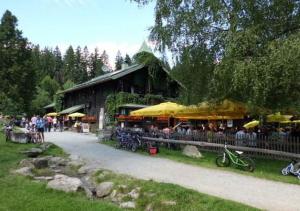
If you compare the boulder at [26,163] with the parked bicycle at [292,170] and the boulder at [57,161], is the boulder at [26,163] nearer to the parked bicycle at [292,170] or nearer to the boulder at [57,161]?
the boulder at [57,161]

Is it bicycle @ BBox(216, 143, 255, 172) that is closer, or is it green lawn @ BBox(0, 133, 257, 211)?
green lawn @ BBox(0, 133, 257, 211)

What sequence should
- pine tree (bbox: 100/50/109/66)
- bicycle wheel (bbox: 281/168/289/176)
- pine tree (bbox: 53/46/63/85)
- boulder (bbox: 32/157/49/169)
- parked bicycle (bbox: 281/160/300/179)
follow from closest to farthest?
parked bicycle (bbox: 281/160/300/179)
bicycle wheel (bbox: 281/168/289/176)
boulder (bbox: 32/157/49/169)
pine tree (bbox: 53/46/63/85)
pine tree (bbox: 100/50/109/66)

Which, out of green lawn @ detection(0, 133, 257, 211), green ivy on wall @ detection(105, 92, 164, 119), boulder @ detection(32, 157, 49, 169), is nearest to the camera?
green lawn @ detection(0, 133, 257, 211)

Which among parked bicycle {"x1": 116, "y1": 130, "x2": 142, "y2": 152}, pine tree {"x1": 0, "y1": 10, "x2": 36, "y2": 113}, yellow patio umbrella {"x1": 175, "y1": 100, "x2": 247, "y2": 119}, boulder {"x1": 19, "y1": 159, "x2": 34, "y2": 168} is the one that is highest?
pine tree {"x1": 0, "y1": 10, "x2": 36, "y2": 113}

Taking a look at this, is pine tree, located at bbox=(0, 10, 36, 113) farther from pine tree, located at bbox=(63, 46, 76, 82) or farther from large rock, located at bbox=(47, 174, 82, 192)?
large rock, located at bbox=(47, 174, 82, 192)

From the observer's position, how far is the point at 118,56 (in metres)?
138

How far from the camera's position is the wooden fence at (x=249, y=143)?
1625 cm

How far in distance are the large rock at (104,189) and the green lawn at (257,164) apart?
15.8 ft

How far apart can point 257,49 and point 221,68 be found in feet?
4.62

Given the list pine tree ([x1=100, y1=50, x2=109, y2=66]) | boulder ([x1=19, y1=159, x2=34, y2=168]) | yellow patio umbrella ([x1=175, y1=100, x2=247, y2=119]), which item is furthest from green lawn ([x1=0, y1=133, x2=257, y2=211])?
pine tree ([x1=100, y1=50, x2=109, y2=66])

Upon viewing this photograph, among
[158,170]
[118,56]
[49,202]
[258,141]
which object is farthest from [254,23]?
[118,56]

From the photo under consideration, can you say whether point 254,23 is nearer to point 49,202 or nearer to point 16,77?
point 49,202

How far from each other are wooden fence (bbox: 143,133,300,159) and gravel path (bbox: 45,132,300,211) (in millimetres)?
2418

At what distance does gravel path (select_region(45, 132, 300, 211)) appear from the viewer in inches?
407
